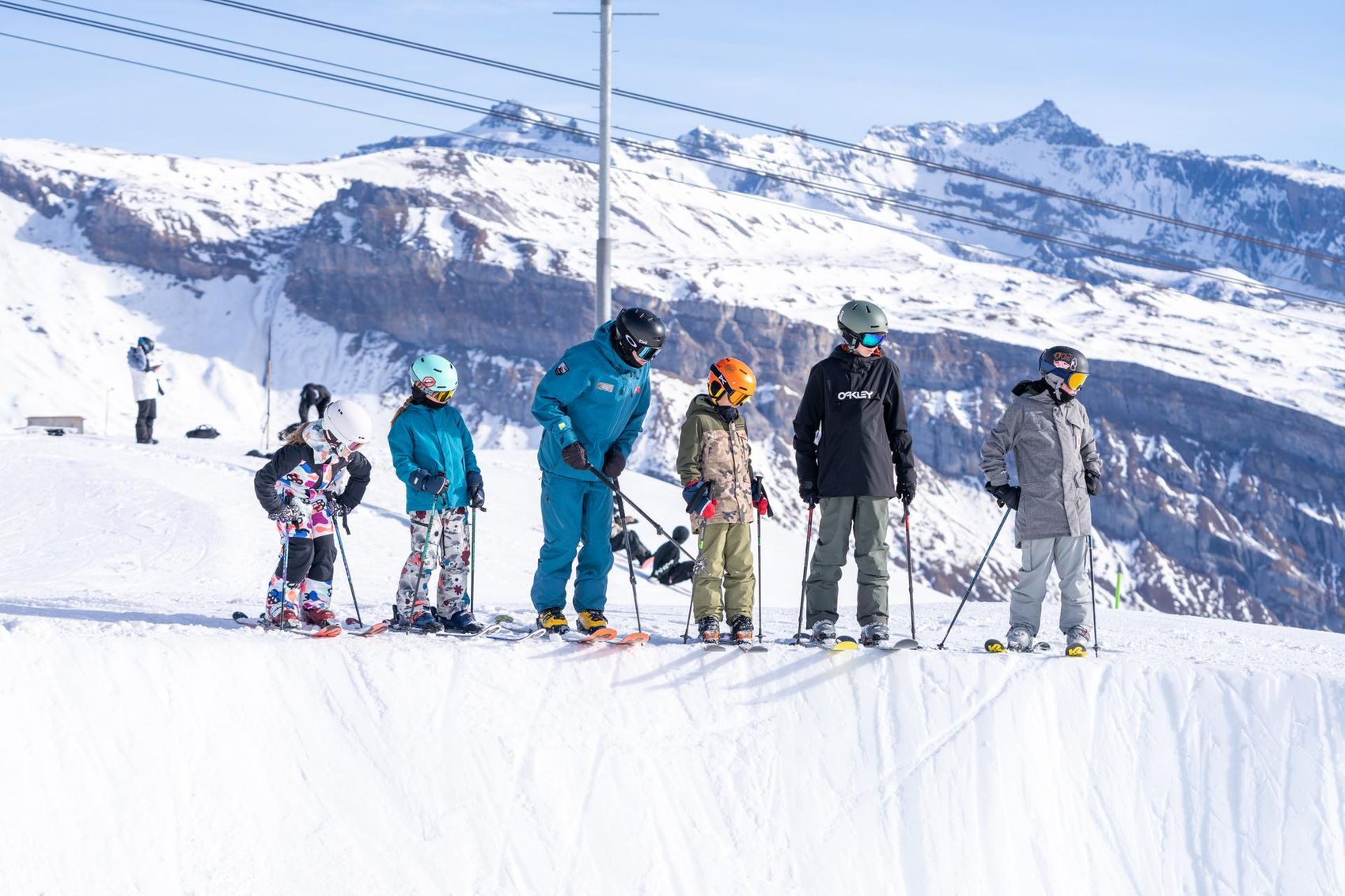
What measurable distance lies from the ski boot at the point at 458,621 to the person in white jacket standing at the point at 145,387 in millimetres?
13546

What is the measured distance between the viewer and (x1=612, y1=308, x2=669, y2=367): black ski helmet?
278 inches

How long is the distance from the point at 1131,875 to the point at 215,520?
9983 millimetres

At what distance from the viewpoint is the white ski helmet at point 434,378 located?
7.19m

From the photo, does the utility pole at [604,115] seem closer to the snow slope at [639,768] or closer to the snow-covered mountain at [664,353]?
the snow slope at [639,768]

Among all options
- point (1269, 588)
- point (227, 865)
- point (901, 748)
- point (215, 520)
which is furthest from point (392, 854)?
point (1269, 588)

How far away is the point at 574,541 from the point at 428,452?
3.37ft

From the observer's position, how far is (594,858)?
6.09 m

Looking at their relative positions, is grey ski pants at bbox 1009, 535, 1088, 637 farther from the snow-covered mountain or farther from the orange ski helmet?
the snow-covered mountain

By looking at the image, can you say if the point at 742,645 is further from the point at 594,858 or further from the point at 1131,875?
the point at 1131,875

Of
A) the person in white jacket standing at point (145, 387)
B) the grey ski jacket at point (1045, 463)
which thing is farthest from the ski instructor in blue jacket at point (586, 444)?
the person in white jacket standing at point (145, 387)

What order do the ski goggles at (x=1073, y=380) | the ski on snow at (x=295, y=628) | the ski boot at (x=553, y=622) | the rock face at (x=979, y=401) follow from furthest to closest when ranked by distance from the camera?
the rock face at (x=979, y=401)
the ski goggles at (x=1073, y=380)
the ski boot at (x=553, y=622)
the ski on snow at (x=295, y=628)

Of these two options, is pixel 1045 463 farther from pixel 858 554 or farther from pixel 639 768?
pixel 639 768

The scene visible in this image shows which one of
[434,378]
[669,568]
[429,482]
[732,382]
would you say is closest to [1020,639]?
[732,382]

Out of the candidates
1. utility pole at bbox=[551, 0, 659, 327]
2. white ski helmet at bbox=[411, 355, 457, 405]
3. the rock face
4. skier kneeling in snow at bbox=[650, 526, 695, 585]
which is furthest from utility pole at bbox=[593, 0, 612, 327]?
the rock face
